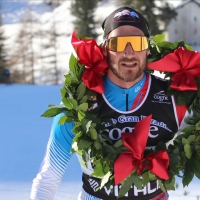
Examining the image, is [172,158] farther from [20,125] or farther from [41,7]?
[41,7]

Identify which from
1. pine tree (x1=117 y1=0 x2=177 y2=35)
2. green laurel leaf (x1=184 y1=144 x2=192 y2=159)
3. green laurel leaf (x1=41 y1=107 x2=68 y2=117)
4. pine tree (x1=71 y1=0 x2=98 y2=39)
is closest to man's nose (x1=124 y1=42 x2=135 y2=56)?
green laurel leaf (x1=41 y1=107 x2=68 y2=117)

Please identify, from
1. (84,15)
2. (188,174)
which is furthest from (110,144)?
(84,15)

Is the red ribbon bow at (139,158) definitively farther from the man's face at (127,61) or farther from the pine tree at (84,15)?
the pine tree at (84,15)

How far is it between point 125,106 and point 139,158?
1.11ft

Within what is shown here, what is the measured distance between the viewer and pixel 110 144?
2.14 meters

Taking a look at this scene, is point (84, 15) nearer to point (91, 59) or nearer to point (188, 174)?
point (91, 59)

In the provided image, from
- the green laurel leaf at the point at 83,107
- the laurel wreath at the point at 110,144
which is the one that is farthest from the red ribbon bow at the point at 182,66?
the green laurel leaf at the point at 83,107

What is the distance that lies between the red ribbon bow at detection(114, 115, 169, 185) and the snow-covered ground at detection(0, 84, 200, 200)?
1.76m

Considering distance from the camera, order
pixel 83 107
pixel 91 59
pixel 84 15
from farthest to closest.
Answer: pixel 84 15 < pixel 91 59 < pixel 83 107

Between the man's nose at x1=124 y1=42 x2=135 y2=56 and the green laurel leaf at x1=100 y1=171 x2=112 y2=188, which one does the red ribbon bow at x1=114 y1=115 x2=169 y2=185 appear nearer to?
the green laurel leaf at x1=100 y1=171 x2=112 y2=188

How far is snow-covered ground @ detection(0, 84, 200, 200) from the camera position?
→ 381cm

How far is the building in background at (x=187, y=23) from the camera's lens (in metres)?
37.9

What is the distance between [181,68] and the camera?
2268 millimetres

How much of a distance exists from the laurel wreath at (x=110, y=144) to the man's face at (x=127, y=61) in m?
0.19
